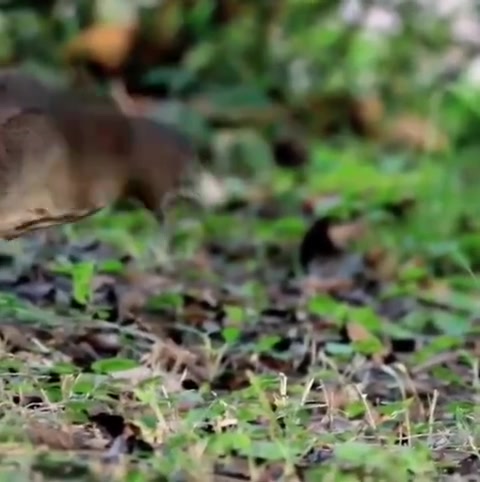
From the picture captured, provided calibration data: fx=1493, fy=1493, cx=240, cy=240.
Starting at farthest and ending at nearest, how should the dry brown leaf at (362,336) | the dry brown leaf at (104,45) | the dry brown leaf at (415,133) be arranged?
the dry brown leaf at (415,133) < the dry brown leaf at (104,45) < the dry brown leaf at (362,336)

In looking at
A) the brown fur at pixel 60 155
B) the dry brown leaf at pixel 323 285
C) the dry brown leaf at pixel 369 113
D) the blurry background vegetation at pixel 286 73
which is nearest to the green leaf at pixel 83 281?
the brown fur at pixel 60 155

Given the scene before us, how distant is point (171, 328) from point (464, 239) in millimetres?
1752

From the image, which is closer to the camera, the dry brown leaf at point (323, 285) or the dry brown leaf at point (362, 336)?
the dry brown leaf at point (362, 336)

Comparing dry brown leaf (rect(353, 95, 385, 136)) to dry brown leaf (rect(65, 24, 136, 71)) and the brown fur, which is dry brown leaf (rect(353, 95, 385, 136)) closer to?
dry brown leaf (rect(65, 24, 136, 71))

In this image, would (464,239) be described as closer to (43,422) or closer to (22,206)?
(22,206)

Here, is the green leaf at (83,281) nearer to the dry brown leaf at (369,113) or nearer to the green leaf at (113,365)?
the green leaf at (113,365)

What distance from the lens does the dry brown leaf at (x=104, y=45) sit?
22.1ft

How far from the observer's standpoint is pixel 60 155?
9.80ft

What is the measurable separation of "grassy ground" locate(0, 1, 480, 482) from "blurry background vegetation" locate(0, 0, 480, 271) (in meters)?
0.04

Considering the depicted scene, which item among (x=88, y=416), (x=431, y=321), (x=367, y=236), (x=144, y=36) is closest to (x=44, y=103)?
(x=88, y=416)

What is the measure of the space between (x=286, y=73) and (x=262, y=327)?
11.5ft

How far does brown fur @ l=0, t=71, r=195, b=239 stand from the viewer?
9.57ft

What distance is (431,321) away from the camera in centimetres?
410

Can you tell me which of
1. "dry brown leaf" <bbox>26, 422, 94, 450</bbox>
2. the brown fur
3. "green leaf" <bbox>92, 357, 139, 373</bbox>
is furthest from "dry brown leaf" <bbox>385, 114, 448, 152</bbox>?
"dry brown leaf" <bbox>26, 422, 94, 450</bbox>
